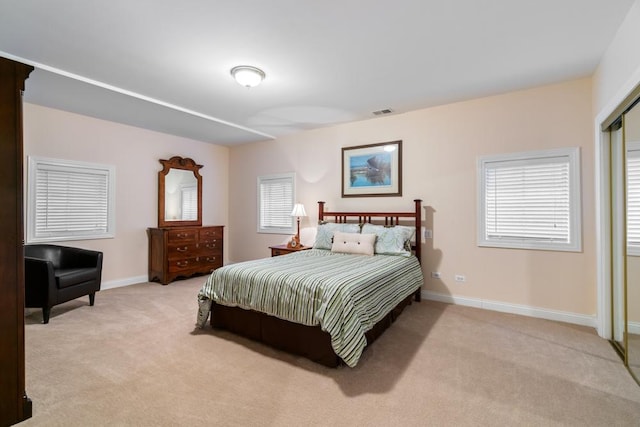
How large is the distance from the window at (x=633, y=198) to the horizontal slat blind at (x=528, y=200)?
0.94 m

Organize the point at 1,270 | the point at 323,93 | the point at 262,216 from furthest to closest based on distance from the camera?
the point at 262,216 < the point at 323,93 < the point at 1,270

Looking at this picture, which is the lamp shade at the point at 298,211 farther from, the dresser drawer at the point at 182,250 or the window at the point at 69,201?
the window at the point at 69,201

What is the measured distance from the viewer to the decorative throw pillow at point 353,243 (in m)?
3.84

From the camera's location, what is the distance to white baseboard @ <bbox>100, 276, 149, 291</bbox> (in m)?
4.62

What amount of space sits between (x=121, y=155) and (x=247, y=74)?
3085 millimetres

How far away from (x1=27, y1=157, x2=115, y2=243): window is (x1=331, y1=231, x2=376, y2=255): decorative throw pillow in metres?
3.58

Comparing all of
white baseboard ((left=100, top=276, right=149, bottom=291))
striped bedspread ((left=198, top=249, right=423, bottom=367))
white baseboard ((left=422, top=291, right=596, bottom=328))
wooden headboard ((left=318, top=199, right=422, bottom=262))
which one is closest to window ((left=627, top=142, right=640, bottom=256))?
white baseboard ((left=422, top=291, right=596, bottom=328))

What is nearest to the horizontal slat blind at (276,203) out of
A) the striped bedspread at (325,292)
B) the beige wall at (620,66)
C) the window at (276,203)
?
the window at (276,203)

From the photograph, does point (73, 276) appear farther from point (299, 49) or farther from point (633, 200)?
point (633, 200)

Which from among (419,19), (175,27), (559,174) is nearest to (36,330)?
(175,27)

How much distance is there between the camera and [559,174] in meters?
3.36

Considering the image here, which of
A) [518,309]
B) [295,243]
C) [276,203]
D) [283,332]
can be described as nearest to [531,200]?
[518,309]

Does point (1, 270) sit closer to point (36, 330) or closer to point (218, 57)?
point (36, 330)

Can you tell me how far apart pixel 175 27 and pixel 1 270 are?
2010mm
